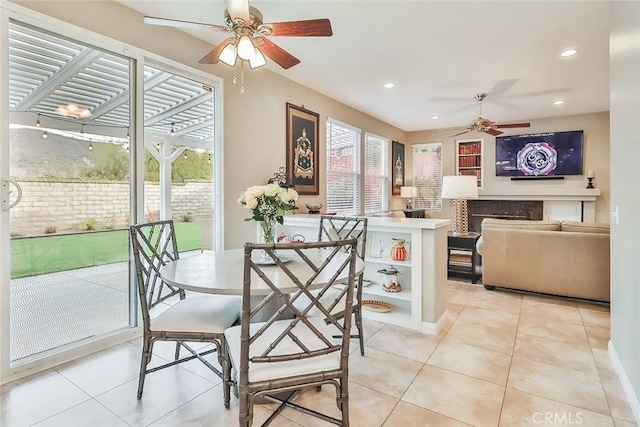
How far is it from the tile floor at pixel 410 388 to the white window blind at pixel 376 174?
3.96 meters

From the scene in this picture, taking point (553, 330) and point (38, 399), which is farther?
point (553, 330)

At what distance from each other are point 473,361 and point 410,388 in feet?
2.09

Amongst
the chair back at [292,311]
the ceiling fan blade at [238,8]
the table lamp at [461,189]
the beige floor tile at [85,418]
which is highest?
the ceiling fan blade at [238,8]

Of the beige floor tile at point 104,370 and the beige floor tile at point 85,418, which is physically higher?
the beige floor tile at point 104,370

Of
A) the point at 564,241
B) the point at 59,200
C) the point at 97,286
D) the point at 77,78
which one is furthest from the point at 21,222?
the point at 564,241

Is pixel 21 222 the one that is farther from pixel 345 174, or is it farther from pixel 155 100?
pixel 345 174

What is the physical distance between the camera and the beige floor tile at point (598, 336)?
8.60 feet

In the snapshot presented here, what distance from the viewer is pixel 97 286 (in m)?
2.70

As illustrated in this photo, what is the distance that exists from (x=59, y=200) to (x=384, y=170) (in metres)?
5.86

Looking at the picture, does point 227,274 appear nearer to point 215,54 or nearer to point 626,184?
point 215,54

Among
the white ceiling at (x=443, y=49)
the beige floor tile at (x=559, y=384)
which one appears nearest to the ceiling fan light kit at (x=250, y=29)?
the white ceiling at (x=443, y=49)

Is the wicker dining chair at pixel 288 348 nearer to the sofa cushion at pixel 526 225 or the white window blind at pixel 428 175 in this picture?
the sofa cushion at pixel 526 225

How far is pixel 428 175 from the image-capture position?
319 inches

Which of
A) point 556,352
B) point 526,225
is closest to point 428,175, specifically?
point 526,225
